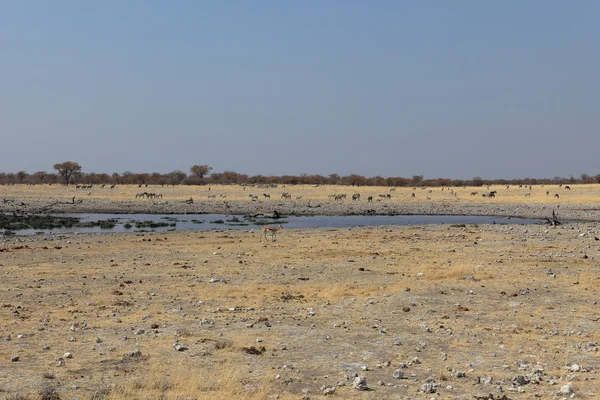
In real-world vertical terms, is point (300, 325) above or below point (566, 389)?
below

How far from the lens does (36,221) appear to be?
48125mm

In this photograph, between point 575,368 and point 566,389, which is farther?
point 575,368

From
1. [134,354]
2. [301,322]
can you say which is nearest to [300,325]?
[301,322]

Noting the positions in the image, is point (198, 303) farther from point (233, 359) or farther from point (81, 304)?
point (233, 359)

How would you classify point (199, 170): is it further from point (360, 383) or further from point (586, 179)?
point (360, 383)

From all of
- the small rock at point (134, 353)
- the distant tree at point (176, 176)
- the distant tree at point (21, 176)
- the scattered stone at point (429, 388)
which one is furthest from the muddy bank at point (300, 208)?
the distant tree at point (21, 176)

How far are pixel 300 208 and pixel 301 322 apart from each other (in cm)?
5341

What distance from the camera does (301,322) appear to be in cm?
1249

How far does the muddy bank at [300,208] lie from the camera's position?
197 ft

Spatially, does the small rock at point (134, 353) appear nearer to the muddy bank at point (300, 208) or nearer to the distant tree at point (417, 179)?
the muddy bank at point (300, 208)

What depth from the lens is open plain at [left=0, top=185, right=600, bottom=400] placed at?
335 inches

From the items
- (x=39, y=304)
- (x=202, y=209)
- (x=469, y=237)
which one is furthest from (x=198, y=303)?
(x=202, y=209)

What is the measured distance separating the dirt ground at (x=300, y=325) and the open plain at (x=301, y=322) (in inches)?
1.8

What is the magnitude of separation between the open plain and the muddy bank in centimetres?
3376
